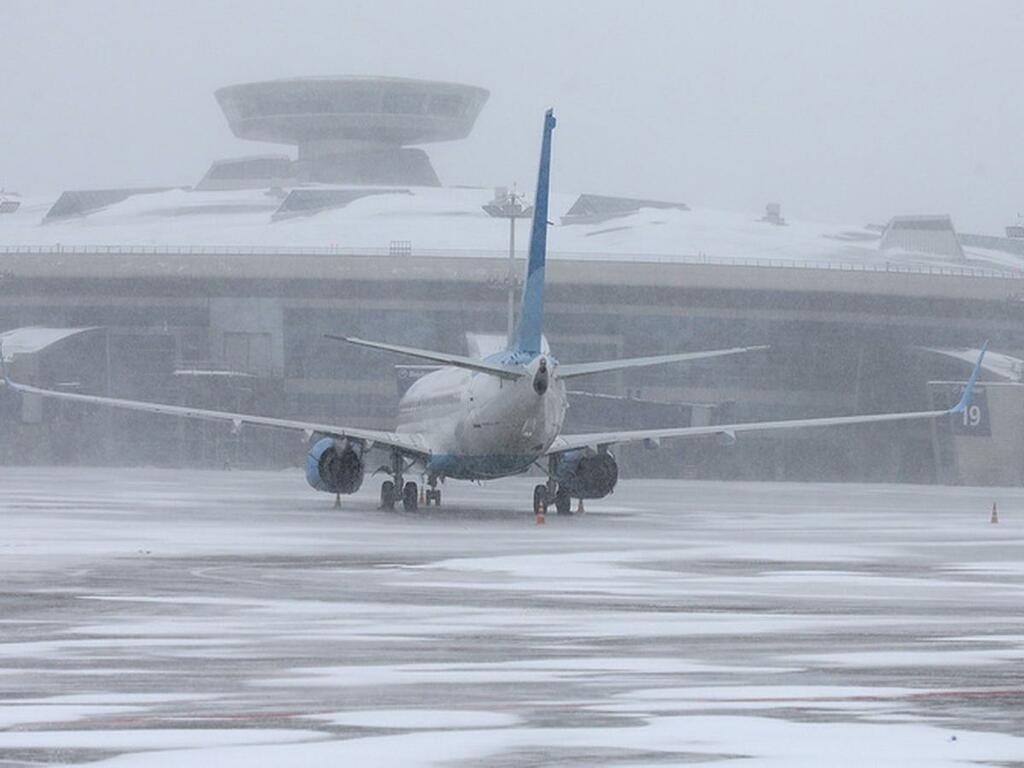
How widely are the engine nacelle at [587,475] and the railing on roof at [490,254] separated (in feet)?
220

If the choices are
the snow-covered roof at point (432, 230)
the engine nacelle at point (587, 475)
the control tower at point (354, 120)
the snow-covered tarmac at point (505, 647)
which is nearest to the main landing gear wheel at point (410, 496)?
the engine nacelle at point (587, 475)

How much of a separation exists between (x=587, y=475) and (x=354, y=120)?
130 metres

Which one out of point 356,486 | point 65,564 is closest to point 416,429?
point 356,486

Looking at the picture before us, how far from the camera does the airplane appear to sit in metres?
50.7

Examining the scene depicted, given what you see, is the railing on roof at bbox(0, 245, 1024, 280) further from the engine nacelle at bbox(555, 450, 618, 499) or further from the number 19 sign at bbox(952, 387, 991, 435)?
the engine nacelle at bbox(555, 450, 618, 499)

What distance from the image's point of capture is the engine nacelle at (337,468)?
183 feet

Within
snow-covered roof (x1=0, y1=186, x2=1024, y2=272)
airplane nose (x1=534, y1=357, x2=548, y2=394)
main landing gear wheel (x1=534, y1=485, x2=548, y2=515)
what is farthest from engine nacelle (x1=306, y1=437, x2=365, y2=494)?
snow-covered roof (x1=0, y1=186, x2=1024, y2=272)

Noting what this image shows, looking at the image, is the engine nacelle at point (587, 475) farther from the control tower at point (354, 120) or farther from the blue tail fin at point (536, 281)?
the control tower at point (354, 120)

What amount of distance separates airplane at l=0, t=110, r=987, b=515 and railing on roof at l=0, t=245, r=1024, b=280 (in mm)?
66694

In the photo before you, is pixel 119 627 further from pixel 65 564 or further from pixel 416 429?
pixel 416 429

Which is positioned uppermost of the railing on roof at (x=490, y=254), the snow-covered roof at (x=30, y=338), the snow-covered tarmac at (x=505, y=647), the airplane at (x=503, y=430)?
the railing on roof at (x=490, y=254)

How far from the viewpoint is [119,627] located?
867 inches

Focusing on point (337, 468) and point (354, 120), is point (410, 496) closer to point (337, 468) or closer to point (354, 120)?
point (337, 468)

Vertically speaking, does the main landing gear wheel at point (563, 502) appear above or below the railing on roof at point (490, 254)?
below
